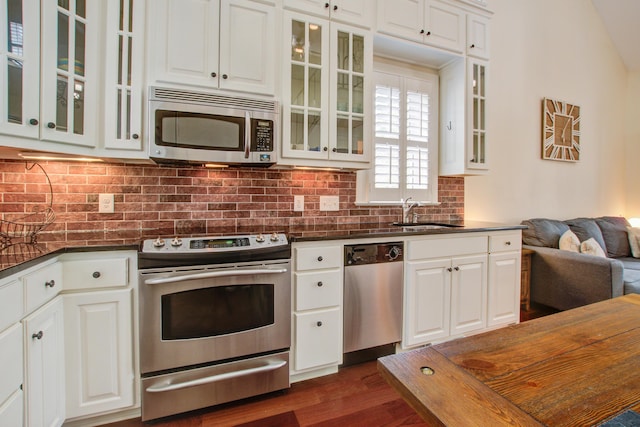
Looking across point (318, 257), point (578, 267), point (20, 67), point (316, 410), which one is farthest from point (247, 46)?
point (578, 267)

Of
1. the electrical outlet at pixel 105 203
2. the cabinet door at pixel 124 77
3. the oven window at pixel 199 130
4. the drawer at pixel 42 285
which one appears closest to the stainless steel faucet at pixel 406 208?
the oven window at pixel 199 130

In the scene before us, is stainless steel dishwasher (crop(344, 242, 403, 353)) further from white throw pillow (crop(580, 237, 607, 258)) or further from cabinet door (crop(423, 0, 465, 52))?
white throw pillow (crop(580, 237, 607, 258))

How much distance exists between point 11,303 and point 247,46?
Result: 1729 mm

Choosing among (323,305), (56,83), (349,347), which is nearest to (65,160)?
(56,83)

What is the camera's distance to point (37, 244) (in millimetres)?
1477

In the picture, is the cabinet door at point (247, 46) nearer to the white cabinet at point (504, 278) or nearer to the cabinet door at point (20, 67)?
the cabinet door at point (20, 67)

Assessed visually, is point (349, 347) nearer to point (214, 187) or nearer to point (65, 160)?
point (214, 187)

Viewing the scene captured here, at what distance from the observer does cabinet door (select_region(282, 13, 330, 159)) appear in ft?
6.64

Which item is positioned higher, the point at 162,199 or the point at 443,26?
the point at 443,26

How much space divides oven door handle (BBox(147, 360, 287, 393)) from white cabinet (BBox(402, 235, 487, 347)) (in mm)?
953

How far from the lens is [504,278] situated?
246cm

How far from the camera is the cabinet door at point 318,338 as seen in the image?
181 cm

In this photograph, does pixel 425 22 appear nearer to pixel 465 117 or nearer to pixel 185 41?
pixel 465 117

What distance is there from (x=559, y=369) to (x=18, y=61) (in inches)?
86.7
